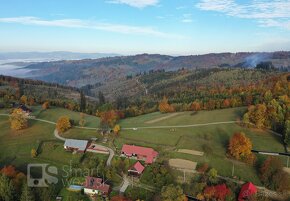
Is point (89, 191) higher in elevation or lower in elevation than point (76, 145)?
lower

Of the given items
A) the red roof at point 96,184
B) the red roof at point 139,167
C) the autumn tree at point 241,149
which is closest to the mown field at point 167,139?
the autumn tree at point 241,149

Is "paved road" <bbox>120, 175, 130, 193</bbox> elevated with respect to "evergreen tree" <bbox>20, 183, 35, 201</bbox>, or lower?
lower

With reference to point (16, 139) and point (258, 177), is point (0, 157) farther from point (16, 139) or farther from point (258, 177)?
point (258, 177)

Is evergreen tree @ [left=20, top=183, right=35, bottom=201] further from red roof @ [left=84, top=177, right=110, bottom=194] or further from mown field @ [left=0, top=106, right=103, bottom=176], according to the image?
mown field @ [left=0, top=106, right=103, bottom=176]

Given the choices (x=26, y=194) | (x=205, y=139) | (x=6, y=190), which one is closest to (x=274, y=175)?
(x=205, y=139)

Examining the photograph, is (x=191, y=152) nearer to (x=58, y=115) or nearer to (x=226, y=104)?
(x=226, y=104)

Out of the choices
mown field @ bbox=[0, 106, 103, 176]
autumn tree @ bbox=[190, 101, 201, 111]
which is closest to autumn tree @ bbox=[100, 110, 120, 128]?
mown field @ bbox=[0, 106, 103, 176]
